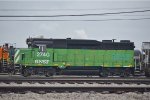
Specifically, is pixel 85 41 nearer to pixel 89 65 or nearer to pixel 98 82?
pixel 89 65

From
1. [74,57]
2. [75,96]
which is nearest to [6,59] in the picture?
[74,57]

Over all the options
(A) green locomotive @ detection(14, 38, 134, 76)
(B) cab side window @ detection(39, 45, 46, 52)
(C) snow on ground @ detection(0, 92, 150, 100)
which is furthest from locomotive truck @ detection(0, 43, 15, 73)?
(C) snow on ground @ detection(0, 92, 150, 100)

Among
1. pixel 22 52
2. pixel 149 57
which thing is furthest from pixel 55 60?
pixel 149 57

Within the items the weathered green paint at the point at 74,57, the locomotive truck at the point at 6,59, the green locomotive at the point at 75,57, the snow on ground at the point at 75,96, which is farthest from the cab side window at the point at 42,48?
the snow on ground at the point at 75,96

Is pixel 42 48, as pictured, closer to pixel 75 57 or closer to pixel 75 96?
pixel 75 57

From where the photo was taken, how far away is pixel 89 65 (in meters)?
26.8

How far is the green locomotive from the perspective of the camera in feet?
84.6

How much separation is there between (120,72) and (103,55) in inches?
Result: 93.5

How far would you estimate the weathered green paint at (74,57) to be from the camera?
85.0 feet

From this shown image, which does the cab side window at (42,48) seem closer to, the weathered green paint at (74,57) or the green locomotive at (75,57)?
the green locomotive at (75,57)

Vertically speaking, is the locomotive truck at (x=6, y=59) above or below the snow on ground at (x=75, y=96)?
above

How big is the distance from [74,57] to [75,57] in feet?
0.36

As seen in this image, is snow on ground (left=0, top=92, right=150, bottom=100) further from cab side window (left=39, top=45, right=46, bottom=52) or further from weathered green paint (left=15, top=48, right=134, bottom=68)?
cab side window (left=39, top=45, right=46, bottom=52)

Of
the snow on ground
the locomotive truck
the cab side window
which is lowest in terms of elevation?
the snow on ground
